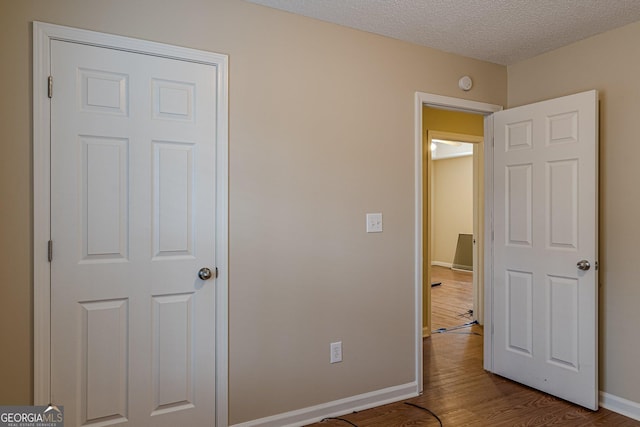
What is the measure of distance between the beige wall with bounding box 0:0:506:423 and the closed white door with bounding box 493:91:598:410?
2.61 ft

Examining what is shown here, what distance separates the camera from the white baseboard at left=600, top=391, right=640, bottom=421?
2578 mm

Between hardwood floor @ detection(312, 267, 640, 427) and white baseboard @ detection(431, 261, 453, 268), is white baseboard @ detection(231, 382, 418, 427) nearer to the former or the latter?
hardwood floor @ detection(312, 267, 640, 427)

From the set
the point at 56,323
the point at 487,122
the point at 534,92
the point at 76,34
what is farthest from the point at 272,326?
the point at 534,92

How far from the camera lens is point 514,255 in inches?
123

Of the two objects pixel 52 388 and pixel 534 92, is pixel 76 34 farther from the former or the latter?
pixel 534 92

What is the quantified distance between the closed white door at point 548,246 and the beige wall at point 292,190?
80cm

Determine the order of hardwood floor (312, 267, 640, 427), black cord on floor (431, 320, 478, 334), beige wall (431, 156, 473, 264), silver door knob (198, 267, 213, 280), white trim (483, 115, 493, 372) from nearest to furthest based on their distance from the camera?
silver door knob (198, 267, 213, 280) < hardwood floor (312, 267, 640, 427) < white trim (483, 115, 493, 372) < black cord on floor (431, 320, 478, 334) < beige wall (431, 156, 473, 264)

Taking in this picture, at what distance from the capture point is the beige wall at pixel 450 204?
8.88 meters

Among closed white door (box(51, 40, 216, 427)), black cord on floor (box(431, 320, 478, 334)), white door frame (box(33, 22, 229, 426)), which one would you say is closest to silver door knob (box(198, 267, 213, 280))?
closed white door (box(51, 40, 216, 427))

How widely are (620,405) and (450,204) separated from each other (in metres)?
6.88

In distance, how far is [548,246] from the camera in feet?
9.52

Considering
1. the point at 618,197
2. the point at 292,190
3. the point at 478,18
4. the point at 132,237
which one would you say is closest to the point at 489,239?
the point at 618,197

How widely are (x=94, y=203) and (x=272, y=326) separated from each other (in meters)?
1.17

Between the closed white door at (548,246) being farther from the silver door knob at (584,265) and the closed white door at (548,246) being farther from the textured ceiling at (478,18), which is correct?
the textured ceiling at (478,18)
